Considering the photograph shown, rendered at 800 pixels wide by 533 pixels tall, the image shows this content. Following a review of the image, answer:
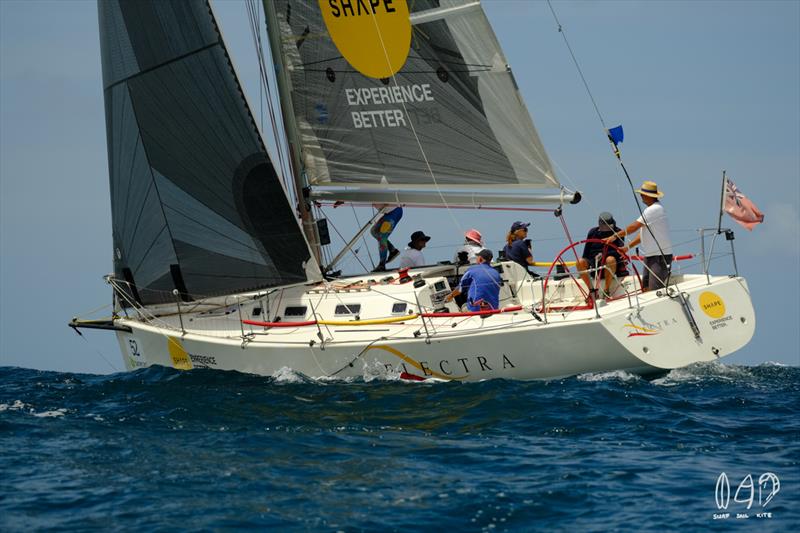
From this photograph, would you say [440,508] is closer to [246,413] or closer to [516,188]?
[246,413]

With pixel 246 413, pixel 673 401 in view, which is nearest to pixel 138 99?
pixel 246 413

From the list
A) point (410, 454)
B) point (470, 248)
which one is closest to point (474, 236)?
point (470, 248)

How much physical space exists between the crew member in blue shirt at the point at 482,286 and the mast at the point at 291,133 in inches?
113

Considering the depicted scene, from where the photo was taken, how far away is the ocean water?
7652 mm

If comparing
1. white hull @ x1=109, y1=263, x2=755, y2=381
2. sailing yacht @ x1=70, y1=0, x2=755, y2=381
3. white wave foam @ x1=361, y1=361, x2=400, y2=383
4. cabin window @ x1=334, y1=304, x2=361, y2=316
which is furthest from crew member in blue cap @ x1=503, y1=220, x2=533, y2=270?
white wave foam @ x1=361, y1=361, x2=400, y2=383

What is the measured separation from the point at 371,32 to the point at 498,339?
4877mm

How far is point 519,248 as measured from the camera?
47.4 feet

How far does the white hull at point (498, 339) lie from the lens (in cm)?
1120

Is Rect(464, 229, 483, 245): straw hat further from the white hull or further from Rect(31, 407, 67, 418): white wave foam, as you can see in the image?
Rect(31, 407, 67, 418): white wave foam

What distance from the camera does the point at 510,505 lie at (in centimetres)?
775

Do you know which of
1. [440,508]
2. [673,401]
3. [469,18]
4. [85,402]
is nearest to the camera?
[440,508]

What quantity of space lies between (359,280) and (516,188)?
99.3 inches

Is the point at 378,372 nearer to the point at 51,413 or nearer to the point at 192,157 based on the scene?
the point at 51,413

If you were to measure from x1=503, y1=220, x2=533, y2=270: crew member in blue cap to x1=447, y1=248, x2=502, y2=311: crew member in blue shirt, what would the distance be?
5.50 ft
